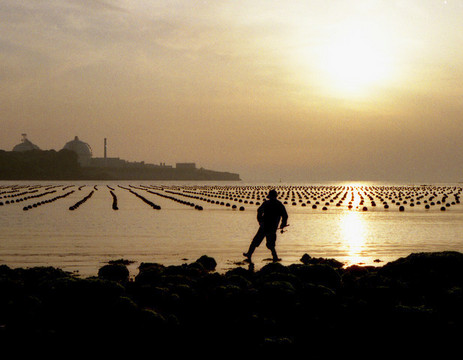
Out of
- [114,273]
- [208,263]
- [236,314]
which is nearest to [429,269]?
[236,314]

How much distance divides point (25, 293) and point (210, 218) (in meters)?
27.7

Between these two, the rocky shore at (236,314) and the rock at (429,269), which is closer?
the rocky shore at (236,314)

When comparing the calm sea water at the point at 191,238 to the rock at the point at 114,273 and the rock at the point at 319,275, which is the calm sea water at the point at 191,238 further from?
the rock at the point at 319,275

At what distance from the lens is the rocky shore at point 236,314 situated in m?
9.33

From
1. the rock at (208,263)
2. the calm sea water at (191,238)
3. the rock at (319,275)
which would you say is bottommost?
the calm sea water at (191,238)

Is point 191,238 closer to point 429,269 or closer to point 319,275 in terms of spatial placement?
point 319,275

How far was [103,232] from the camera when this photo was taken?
2916 cm

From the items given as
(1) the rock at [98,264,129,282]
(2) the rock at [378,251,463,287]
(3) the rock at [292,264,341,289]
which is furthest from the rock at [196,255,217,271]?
(2) the rock at [378,251,463,287]

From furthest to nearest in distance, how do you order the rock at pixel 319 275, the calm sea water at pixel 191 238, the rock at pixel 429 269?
1. the calm sea water at pixel 191 238
2. the rock at pixel 429 269
3. the rock at pixel 319 275

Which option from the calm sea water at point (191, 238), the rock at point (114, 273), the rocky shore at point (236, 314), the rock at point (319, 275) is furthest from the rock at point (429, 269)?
the rock at point (114, 273)

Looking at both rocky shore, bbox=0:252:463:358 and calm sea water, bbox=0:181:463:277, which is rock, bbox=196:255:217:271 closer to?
calm sea water, bbox=0:181:463:277

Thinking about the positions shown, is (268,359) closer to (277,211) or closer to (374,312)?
(374,312)

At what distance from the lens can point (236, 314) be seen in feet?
34.6

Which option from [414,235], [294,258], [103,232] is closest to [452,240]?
[414,235]
